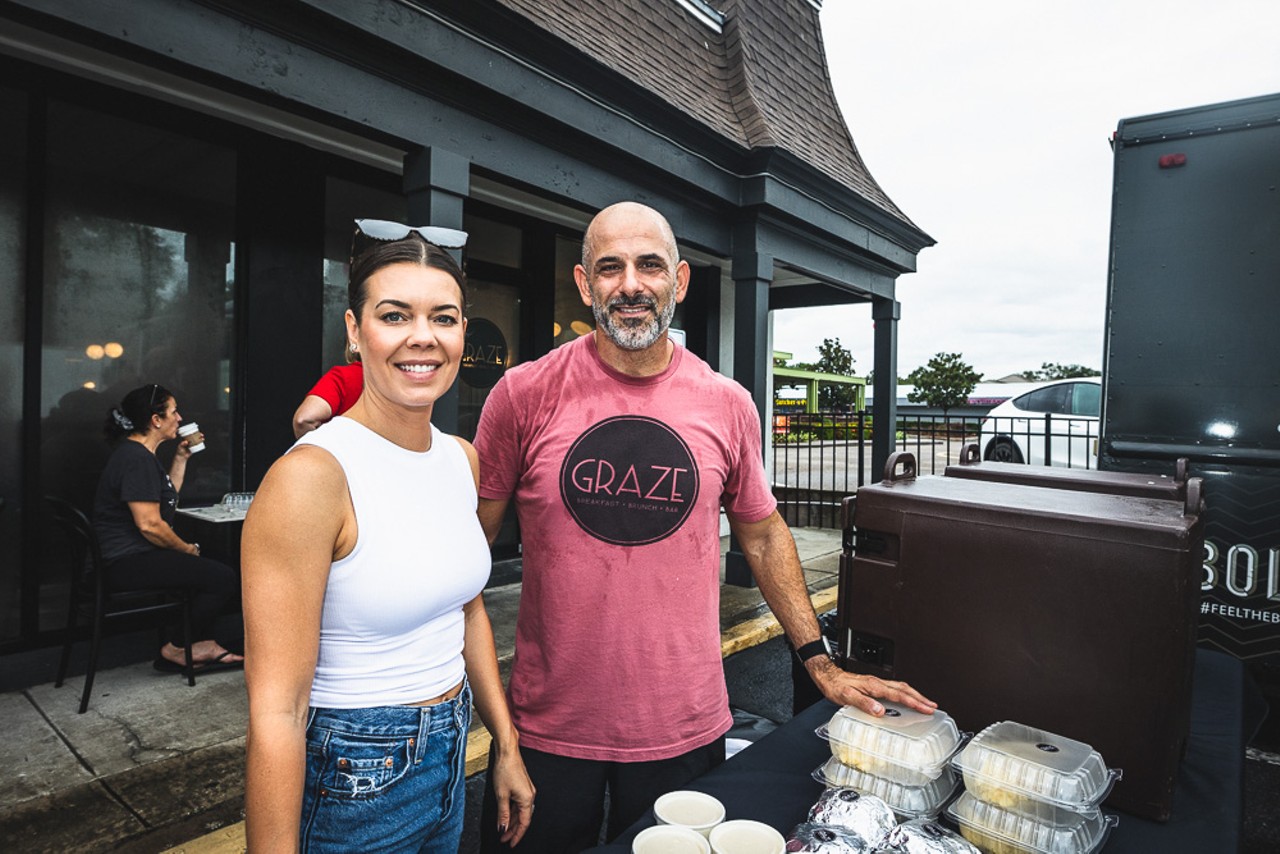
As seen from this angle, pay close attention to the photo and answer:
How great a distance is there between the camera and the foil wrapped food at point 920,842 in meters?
1.15

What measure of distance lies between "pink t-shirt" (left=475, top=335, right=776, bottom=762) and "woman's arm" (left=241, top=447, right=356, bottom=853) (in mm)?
718

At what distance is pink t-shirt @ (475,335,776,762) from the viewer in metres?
1.78

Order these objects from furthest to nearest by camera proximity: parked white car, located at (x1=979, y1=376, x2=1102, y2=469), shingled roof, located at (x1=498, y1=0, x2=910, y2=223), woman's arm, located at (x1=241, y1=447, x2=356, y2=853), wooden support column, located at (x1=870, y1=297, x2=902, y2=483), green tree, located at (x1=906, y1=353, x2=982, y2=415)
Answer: green tree, located at (x1=906, y1=353, x2=982, y2=415) → parked white car, located at (x1=979, y1=376, x2=1102, y2=469) → wooden support column, located at (x1=870, y1=297, x2=902, y2=483) → shingled roof, located at (x1=498, y1=0, x2=910, y2=223) → woman's arm, located at (x1=241, y1=447, x2=356, y2=853)

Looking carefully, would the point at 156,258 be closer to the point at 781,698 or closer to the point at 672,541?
the point at 672,541

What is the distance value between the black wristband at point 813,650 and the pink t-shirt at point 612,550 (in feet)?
0.71

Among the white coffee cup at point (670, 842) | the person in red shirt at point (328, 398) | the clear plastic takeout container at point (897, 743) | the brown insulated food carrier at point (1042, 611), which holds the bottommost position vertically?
the white coffee cup at point (670, 842)

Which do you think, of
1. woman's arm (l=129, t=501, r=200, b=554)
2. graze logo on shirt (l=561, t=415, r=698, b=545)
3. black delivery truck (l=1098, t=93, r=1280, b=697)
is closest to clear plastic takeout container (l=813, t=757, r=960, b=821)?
graze logo on shirt (l=561, t=415, r=698, b=545)

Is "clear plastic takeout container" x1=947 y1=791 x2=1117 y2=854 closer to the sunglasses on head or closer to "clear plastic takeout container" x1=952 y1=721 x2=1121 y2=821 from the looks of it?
"clear plastic takeout container" x1=952 y1=721 x2=1121 y2=821

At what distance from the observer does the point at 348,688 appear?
50.1 inches

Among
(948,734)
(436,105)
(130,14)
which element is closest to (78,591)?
(130,14)

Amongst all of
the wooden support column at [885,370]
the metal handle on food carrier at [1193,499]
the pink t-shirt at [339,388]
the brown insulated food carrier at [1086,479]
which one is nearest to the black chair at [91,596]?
the pink t-shirt at [339,388]

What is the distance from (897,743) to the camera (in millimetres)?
1362

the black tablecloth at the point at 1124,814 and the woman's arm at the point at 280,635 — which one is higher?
the woman's arm at the point at 280,635

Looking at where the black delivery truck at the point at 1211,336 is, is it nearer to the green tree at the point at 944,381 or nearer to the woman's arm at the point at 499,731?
the woman's arm at the point at 499,731
